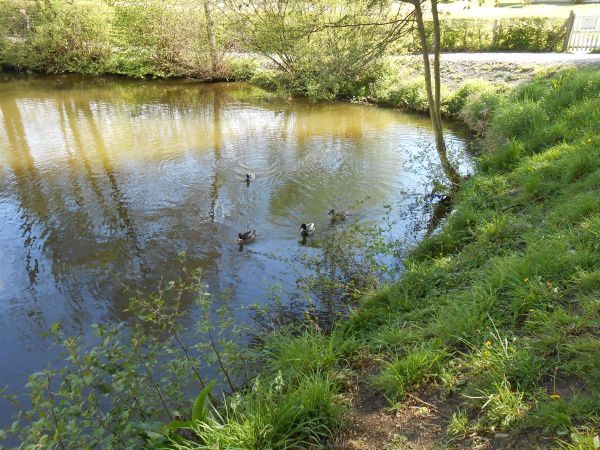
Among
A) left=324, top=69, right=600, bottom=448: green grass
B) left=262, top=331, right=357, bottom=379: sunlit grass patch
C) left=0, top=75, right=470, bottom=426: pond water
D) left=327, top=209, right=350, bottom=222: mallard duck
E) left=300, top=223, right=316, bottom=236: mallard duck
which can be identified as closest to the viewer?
left=324, top=69, right=600, bottom=448: green grass

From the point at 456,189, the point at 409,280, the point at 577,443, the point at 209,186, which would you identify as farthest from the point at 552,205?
the point at 209,186

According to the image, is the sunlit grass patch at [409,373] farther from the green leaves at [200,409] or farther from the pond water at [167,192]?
the pond water at [167,192]

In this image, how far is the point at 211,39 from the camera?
22297 mm

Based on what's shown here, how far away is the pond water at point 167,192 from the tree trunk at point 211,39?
531 centimetres

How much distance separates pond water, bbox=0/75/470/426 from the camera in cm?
716

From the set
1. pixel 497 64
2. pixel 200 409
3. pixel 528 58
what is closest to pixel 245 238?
pixel 200 409

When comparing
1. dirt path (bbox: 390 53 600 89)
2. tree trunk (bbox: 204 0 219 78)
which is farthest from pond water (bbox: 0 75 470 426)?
tree trunk (bbox: 204 0 219 78)

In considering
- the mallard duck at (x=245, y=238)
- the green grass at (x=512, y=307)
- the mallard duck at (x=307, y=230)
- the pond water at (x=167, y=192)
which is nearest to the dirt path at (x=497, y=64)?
the pond water at (x=167, y=192)

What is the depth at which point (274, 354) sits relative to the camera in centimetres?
450

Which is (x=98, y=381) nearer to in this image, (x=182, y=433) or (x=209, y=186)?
(x=182, y=433)

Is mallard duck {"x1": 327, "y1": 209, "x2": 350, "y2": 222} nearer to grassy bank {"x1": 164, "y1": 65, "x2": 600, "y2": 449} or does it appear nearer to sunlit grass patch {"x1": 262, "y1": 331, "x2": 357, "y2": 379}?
grassy bank {"x1": 164, "y1": 65, "x2": 600, "y2": 449}

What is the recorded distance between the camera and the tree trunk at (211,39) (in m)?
21.6

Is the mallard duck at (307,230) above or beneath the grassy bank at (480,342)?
beneath

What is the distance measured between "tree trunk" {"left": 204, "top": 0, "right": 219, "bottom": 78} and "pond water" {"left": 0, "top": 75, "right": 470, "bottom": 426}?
531 centimetres
